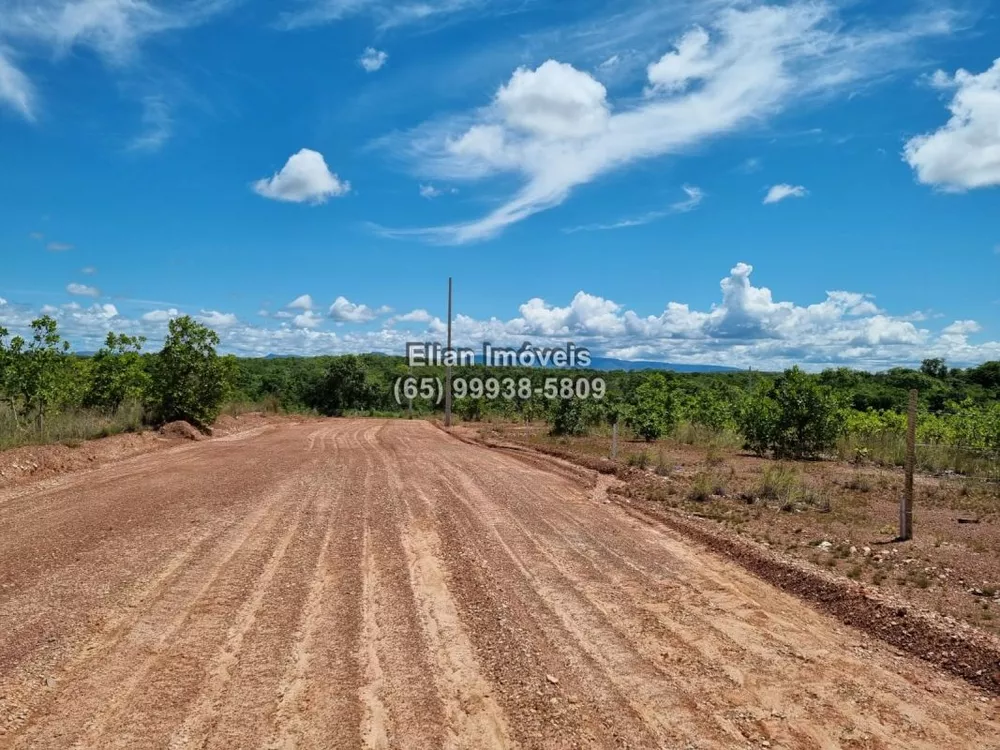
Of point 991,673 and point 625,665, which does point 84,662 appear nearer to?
point 625,665

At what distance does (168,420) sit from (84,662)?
19769 mm

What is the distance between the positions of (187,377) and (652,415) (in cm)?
1729

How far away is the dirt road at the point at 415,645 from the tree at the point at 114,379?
43.7 ft

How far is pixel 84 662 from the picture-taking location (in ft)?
15.1

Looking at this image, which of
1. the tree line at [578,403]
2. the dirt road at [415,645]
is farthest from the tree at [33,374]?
the dirt road at [415,645]

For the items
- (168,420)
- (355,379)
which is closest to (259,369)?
(355,379)

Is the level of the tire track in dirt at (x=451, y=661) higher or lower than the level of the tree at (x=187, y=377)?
lower

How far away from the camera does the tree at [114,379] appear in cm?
2139

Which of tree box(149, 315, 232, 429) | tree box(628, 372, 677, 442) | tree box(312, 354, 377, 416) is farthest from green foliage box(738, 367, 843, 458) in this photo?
tree box(312, 354, 377, 416)

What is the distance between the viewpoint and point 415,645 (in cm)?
512

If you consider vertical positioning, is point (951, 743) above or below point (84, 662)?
below

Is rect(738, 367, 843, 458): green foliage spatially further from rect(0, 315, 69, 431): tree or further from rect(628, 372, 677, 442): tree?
rect(0, 315, 69, 431): tree

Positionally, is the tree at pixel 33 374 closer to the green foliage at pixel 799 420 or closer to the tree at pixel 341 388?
the green foliage at pixel 799 420

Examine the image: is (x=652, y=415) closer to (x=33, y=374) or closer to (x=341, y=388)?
(x=33, y=374)
